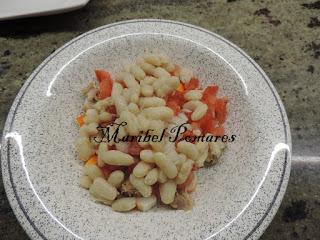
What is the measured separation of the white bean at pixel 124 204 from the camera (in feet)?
2.48

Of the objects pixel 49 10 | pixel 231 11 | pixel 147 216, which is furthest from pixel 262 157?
pixel 49 10

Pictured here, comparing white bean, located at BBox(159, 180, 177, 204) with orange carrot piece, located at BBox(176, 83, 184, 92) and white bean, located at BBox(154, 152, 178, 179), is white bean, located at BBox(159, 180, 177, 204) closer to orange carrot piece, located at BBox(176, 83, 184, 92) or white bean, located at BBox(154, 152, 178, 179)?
white bean, located at BBox(154, 152, 178, 179)

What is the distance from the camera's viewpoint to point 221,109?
89 centimetres

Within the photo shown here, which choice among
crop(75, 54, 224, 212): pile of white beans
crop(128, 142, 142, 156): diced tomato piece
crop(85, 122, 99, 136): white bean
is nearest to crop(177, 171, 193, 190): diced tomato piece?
crop(75, 54, 224, 212): pile of white beans

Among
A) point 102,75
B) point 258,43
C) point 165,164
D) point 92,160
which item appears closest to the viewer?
point 165,164

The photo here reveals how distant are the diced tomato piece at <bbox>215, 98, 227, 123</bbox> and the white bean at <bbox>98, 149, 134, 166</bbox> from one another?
251mm

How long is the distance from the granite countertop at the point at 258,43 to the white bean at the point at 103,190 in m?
0.23

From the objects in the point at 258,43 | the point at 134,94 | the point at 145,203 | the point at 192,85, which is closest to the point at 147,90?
the point at 134,94

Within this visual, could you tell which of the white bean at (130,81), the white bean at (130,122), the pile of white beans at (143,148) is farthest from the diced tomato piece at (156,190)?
the white bean at (130,81)

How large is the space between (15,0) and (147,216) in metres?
0.86

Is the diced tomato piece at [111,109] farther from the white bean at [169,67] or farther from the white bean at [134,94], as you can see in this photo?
the white bean at [169,67]

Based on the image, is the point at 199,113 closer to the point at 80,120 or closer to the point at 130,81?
the point at 130,81

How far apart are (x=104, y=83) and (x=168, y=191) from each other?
1.05 feet

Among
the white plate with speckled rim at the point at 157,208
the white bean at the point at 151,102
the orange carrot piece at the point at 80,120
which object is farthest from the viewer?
the orange carrot piece at the point at 80,120
